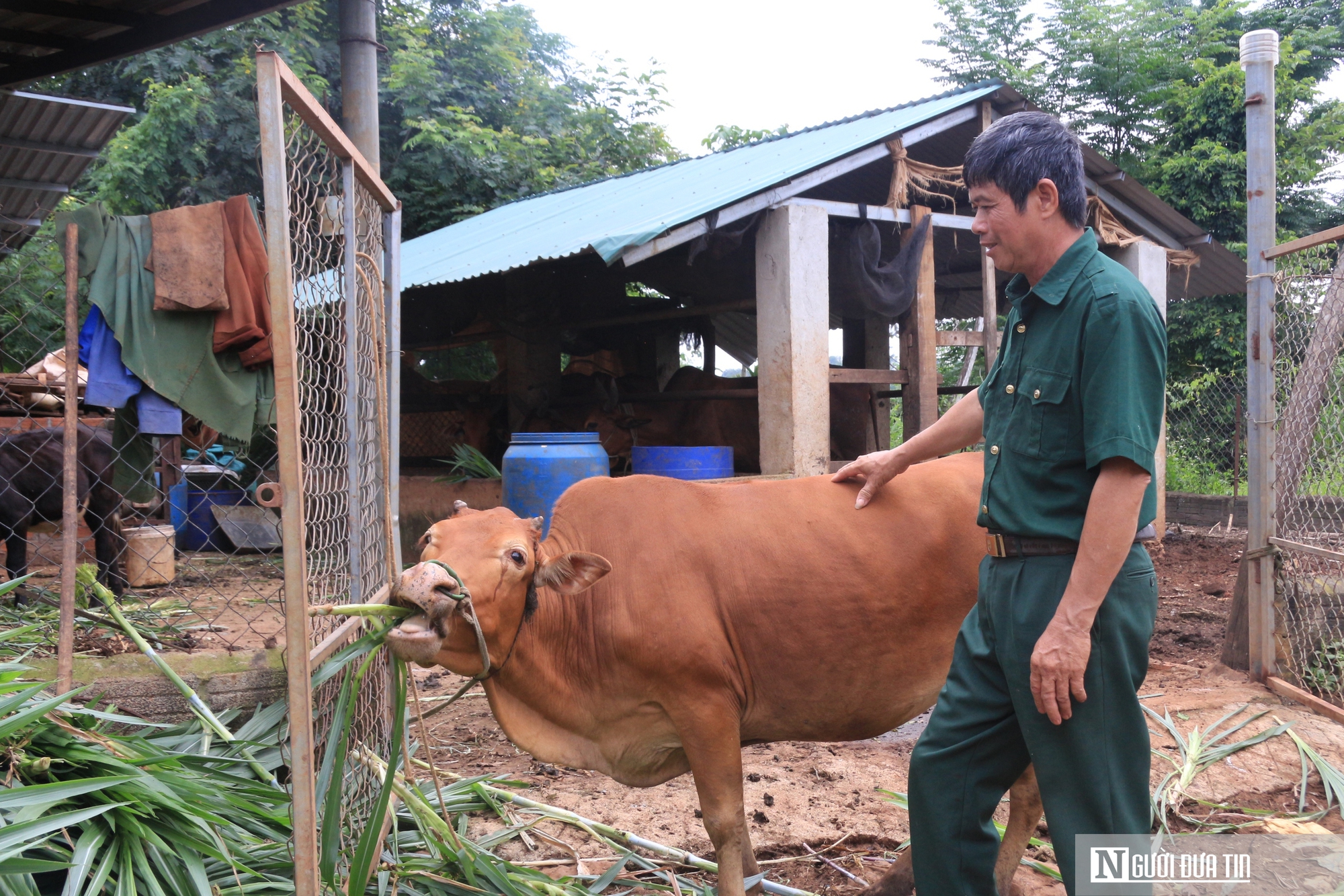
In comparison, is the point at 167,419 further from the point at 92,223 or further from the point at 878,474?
the point at 878,474

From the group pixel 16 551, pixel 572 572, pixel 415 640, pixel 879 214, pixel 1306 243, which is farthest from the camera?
pixel 879 214

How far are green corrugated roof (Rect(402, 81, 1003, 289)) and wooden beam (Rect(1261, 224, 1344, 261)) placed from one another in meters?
3.45

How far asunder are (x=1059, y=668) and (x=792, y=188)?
624 cm

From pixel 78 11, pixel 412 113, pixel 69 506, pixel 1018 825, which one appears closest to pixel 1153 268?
pixel 1018 825

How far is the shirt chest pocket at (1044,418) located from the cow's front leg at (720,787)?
55.4 inches

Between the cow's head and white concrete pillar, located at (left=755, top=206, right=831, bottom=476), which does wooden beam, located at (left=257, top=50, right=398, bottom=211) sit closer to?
the cow's head

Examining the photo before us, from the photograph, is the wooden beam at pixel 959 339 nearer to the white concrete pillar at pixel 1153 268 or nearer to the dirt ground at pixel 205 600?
the white concrete pillar at pixel 1153 268

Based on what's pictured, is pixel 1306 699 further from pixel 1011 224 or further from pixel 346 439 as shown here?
pixel 346 439

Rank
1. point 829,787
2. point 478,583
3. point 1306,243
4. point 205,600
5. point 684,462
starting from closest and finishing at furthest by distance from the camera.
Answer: point 478,583, point 829,787, point 1306,243, point 205,600, point 684,462

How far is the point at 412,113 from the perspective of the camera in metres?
18.5

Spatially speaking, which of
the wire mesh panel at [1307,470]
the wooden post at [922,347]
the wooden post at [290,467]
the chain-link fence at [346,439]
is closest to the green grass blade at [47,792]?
the chain-link fence at [346,439]

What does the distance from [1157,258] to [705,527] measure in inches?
353

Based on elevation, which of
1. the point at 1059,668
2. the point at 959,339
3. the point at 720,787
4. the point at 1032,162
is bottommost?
the point at 720,787

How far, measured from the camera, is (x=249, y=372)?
190 inches
